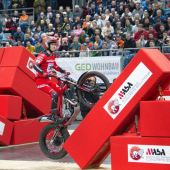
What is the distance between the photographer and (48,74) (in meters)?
12.2

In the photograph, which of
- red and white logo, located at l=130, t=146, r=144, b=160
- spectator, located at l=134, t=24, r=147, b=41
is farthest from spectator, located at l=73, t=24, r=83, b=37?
red and white logo, located at l=130, t=146, r=144, b=160

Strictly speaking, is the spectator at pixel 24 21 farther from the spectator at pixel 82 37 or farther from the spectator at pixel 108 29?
the spectator at pixel 108 29

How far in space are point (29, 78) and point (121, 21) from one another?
9.93m

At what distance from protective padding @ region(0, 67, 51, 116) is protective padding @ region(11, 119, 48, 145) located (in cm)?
48

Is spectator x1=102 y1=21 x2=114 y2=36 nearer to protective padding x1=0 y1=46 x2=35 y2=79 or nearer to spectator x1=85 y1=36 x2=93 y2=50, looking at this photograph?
spectator x1=85 y1=36 x2=93 y2=50

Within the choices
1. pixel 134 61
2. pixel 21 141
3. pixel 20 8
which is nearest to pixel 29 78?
pixel 21 141

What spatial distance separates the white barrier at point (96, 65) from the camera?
20.0m

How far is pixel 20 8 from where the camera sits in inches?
1251

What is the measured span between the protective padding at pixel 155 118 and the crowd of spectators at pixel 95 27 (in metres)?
10.6

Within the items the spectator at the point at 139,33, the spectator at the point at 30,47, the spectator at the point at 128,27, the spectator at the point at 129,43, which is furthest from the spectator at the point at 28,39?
the spectator at the point at 129,43

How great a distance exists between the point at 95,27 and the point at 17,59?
9973mm

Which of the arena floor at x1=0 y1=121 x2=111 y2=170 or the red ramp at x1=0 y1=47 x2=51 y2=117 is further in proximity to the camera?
the red ramp at x1=0 y1=47 x2=51 y2=117

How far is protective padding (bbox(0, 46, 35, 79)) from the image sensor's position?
14867 mm

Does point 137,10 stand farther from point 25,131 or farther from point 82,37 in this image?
point 25,131
